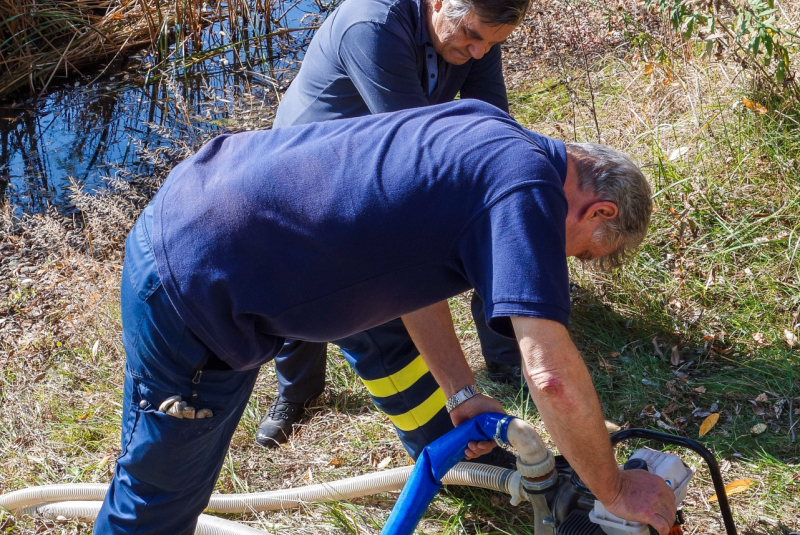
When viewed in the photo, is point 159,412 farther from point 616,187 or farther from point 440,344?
point 616,187

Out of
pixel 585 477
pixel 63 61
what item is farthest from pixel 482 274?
pixel 63 61

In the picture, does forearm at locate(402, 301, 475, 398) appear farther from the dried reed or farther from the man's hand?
the dried reed

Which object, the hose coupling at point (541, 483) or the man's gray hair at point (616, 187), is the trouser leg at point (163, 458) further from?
the man's gray hair at point (616, 187)

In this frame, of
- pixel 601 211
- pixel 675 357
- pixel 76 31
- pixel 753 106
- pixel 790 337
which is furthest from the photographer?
pixel 76 31

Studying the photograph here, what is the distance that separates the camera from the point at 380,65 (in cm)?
251

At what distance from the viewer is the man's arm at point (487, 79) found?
306 cm

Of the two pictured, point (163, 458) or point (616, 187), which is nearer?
point (616, 187)

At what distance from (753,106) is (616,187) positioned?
246 centimetres

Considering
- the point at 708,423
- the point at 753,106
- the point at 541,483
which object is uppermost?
the point at 753,106

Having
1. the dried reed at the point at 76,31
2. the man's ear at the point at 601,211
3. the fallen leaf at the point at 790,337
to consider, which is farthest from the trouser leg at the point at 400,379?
→ the dried reed at the point at 76,31

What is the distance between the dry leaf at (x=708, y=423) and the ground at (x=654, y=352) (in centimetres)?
3

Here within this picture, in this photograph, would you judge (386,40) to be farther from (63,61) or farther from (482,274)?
(63,61)

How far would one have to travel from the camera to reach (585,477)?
5.54 feet

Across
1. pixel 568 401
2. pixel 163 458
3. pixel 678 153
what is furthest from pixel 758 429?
pixel 163 458
